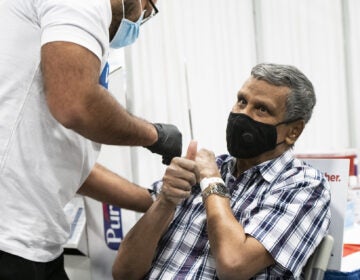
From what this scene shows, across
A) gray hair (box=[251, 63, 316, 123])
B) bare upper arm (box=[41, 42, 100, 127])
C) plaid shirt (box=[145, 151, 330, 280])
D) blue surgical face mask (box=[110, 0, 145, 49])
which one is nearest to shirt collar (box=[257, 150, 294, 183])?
plaid shirt (box=[145, 151, 330, 280])

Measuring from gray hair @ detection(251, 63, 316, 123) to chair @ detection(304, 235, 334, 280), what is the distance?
0.45 metres

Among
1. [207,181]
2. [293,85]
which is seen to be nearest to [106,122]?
[207,181]

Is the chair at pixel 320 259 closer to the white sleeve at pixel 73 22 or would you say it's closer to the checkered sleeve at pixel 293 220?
the checkered sleeve at pixel 293 220

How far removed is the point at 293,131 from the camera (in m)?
1.55

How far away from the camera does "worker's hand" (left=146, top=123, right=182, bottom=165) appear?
130 centimetres

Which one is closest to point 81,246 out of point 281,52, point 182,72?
A: point 182,72

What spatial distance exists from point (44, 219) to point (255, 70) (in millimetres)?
914

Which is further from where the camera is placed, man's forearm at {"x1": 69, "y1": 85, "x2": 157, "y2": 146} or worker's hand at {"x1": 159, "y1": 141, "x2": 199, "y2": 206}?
worker's hand at {"x1": 159, "y1": 141, "x2": 199, "y2": 206}

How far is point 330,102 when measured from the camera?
280 cm

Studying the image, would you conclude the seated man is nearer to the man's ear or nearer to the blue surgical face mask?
the man's ear

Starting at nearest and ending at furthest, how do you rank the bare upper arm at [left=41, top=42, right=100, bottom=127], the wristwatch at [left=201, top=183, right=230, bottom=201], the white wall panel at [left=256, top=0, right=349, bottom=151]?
the bare upper arm at [left=41, top=42, right=100, bottom=127], the wristwatch at [left=201, top=183, right=230, bottom=201], the white wall panel at [left=256, top=0, right=349, bottom=151]

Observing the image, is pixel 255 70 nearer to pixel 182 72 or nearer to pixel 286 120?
pixel 286 120

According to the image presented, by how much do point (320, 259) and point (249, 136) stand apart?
1.53 ft

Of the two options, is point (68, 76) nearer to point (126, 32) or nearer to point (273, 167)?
point (126, 32)
